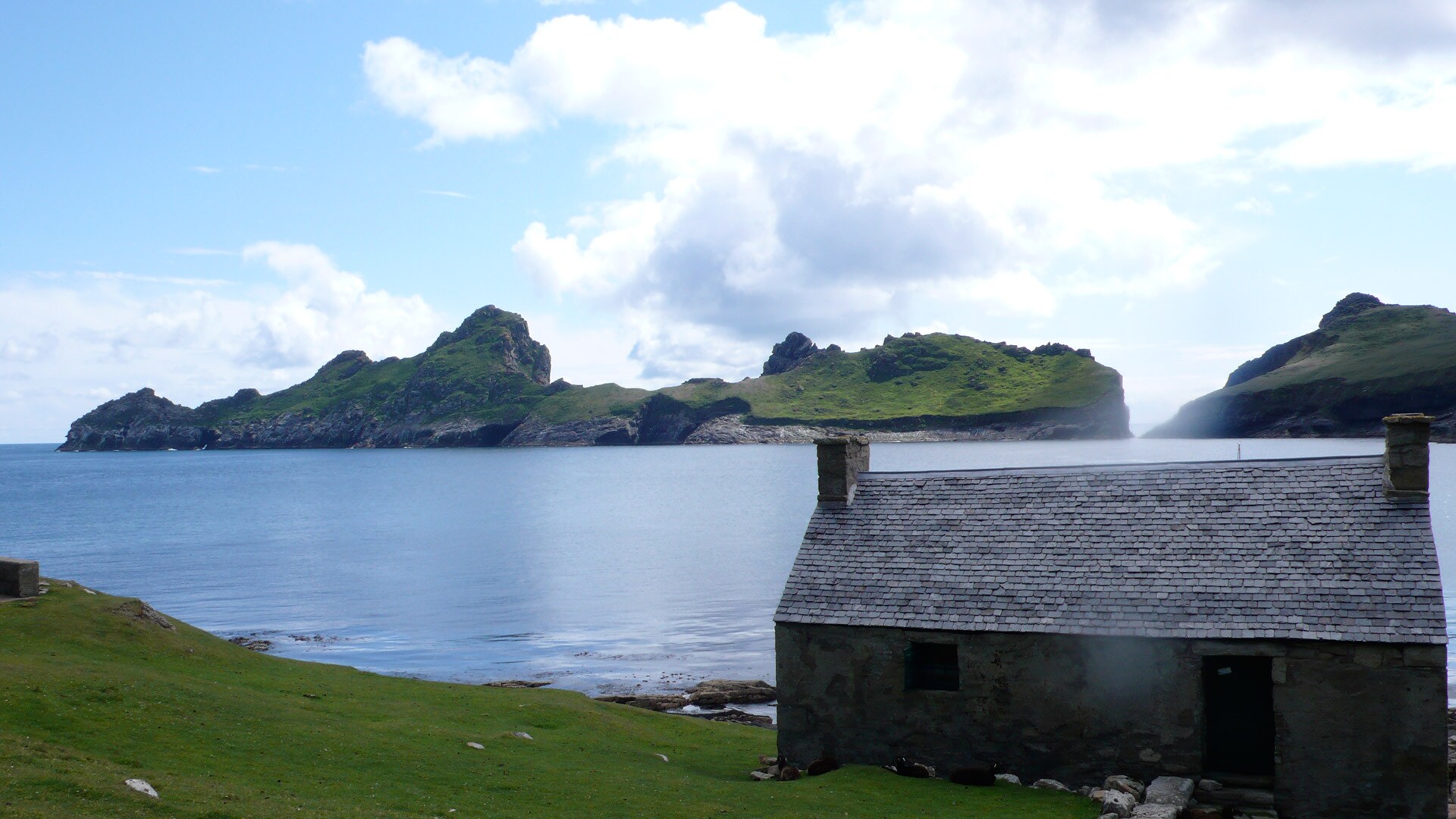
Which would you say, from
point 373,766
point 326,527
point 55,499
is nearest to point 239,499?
point 55,499

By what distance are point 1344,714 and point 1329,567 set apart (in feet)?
10.7

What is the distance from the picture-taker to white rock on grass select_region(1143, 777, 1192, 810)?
2133 cm

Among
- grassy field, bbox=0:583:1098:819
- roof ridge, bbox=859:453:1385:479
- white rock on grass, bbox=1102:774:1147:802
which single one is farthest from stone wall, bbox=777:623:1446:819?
roof ridge, bbox=859:453:1385:479

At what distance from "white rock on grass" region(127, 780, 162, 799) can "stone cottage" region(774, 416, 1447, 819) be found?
14.3m

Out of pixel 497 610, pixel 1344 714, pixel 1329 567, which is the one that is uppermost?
pixel 1329 567

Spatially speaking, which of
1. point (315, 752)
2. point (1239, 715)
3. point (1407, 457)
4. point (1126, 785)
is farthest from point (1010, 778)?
point (315, 752)

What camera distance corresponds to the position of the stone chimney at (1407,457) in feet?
74.6

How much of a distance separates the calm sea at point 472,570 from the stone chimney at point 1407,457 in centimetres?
2933

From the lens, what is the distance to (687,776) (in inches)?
1020

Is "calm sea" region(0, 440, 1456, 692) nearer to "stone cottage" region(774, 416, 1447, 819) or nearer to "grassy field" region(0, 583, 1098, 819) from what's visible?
"grassy field" region(0, 583, 1098, 819)

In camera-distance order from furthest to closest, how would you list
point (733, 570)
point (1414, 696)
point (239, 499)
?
point (239, 499) → point (733, 570) → point (1414, 696)

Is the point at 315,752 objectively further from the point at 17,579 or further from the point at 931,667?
the point at 17,579

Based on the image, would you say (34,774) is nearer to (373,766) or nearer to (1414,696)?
(373,766)

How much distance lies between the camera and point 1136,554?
81.3ft
